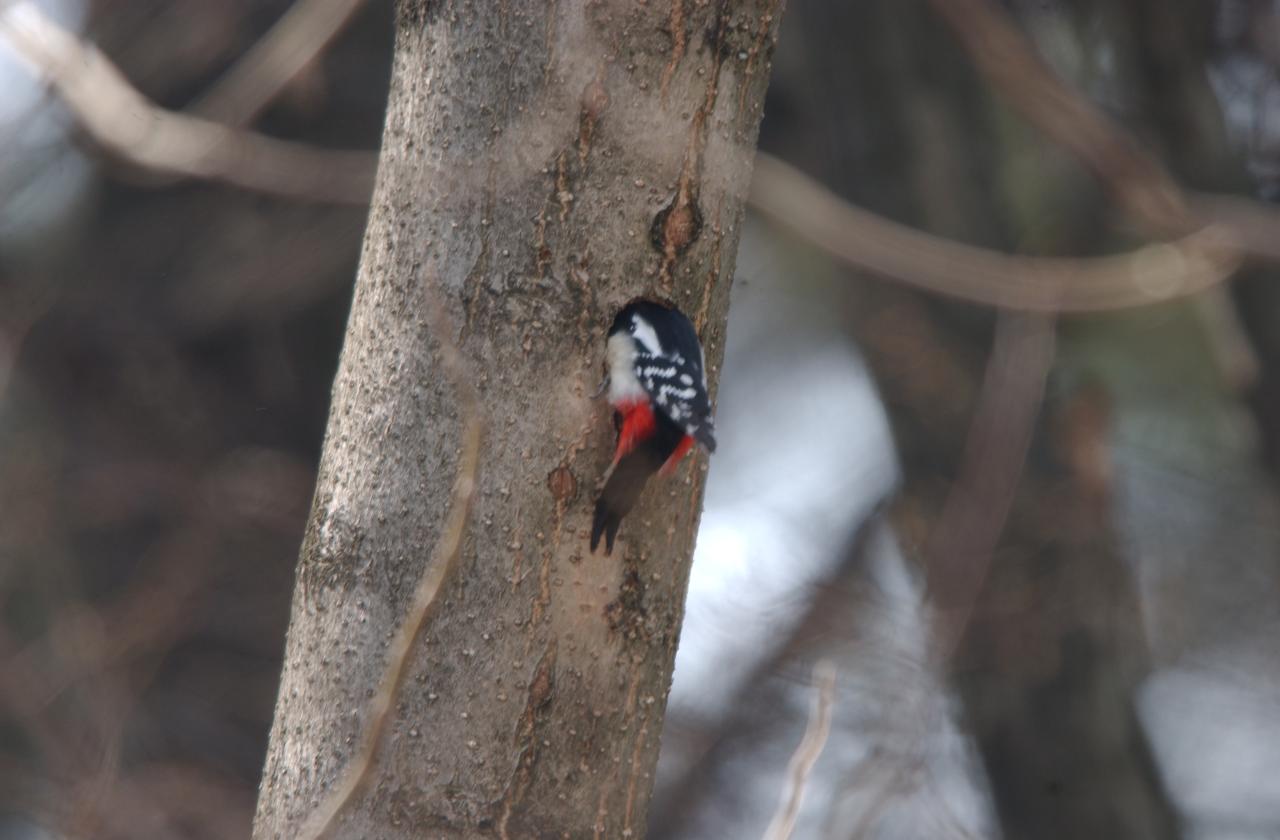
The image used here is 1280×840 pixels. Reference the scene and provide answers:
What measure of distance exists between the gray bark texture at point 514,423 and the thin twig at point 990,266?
1.33 m

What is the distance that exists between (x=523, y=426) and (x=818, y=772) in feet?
13.1

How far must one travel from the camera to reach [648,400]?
1.57 m

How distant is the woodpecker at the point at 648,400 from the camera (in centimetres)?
158

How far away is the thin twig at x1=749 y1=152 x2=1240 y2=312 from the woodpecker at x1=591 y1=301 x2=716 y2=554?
1333 mm

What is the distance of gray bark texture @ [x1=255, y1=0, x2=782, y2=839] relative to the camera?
1507 mm

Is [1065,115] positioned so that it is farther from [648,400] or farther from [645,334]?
[648,400]

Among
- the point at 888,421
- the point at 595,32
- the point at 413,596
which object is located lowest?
the point at 413,596

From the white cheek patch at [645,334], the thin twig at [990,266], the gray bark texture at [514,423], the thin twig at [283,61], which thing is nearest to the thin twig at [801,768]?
the gray bark texture at [514,423]

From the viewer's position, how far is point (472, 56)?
5.33 ft

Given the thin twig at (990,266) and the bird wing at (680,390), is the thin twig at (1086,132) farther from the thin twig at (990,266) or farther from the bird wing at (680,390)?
the bird wing at (680,390)

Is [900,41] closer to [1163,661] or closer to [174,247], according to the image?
[1163,661]

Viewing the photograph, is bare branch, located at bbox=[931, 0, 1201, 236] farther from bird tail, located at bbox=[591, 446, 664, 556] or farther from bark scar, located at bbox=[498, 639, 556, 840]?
bark scar, located at bbox=[498, 639, 556, 840]

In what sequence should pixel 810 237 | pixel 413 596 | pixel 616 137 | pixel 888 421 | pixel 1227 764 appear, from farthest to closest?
pixel 1227 764
pixel 888 421
pixel 810 237
pixel 616 137
pixel 413 596

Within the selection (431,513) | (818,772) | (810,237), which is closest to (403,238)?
(431,513)
